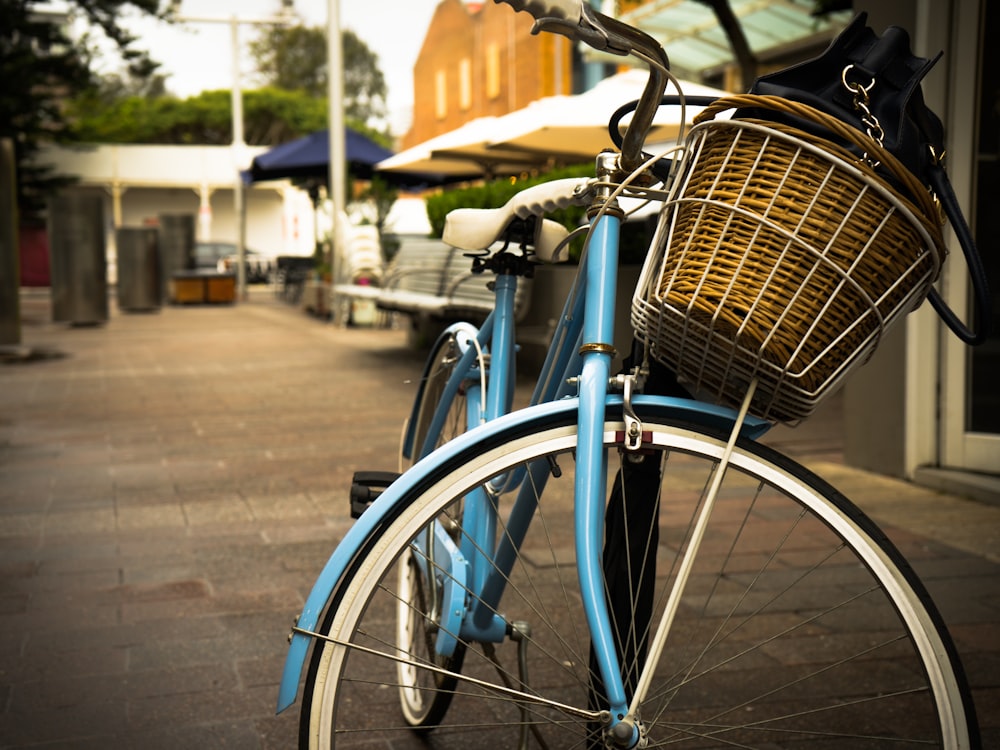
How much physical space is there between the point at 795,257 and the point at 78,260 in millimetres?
17277

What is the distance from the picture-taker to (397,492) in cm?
164

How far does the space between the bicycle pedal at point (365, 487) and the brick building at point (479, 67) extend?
2269cm

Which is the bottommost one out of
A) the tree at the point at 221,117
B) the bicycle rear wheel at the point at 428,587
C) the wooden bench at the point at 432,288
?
the bicycle rear wheel at the point at 428,587

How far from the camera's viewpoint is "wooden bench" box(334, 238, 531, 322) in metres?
8.62

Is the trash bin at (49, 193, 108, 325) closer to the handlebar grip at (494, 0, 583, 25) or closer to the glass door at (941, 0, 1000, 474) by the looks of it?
the glass door at (941, 0, 1000, 474)

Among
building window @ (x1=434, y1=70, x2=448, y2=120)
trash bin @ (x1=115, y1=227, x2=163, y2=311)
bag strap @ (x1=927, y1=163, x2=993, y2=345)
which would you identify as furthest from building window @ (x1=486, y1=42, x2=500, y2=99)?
bag strap @ (x1=927, y1=163, x2=993, y2=345)

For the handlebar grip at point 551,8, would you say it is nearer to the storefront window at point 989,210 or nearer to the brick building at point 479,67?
the storefront window at point 989,210

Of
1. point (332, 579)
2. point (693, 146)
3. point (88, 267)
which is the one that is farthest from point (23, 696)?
point (88, 267)

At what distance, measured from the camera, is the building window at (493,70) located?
106 feet

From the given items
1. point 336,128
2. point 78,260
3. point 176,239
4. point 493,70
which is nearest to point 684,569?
point 336,128

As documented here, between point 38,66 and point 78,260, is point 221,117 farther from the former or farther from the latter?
point 78,260

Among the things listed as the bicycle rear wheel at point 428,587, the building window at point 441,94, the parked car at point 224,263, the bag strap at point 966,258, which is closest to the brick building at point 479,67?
the building window at point 441,94

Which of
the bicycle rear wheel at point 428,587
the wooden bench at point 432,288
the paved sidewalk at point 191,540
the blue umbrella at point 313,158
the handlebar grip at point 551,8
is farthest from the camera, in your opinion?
the blue umbrella at point 313,158

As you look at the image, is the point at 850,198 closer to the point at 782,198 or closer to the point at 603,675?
the point at 782,198
